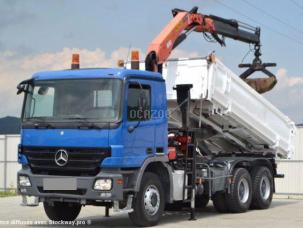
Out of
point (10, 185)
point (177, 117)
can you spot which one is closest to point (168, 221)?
point (177, 117)

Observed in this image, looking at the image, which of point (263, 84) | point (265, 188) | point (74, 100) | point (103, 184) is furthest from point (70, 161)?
point (263, 84)

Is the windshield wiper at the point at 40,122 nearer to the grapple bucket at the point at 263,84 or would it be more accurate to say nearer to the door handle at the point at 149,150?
the door handle at the point at 149,150

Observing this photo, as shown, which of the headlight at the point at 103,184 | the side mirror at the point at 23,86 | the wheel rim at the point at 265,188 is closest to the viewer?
the headlight at the point at 103,184

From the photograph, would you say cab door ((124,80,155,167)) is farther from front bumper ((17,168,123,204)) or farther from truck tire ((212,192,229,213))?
truck tire ((212,192,229,213))

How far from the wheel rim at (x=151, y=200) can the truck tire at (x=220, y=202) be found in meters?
2.96

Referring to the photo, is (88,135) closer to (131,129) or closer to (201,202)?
(131,129)

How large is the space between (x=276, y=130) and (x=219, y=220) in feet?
11.8

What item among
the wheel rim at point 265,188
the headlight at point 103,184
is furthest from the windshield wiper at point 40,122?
the wheel rim at point 265,188

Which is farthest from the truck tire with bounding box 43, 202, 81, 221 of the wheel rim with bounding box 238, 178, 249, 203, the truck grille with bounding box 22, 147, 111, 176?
the wheel rim with bounding box 238, 178, 249, 203

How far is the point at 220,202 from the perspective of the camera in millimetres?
14695

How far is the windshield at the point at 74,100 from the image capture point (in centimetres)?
1113

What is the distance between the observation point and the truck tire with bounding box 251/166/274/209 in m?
15.5

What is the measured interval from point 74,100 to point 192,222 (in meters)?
3.59

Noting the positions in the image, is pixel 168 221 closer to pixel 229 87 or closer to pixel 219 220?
pixel 219 220
